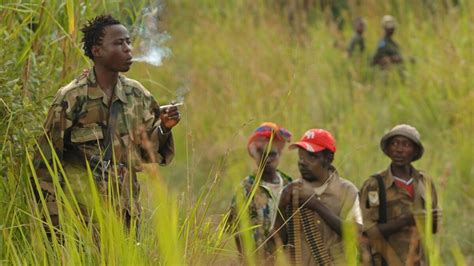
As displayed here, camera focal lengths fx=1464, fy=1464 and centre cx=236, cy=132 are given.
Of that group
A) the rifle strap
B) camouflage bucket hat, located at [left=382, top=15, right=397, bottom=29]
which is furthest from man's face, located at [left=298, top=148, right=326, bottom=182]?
camouflage bucket hat, located at [left=382, top=15, right=397, bottom=29]

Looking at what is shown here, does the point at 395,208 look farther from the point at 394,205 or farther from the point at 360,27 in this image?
the point at 360,27

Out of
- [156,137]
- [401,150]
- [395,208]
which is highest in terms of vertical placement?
[156,137]

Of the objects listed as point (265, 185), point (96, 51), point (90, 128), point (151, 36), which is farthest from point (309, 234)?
point (151, 36)

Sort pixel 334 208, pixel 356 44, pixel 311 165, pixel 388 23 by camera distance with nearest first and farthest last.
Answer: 1. pixel 334 208
2. pixel 311 165
3. pixel 388 23
4. pixel 356 44

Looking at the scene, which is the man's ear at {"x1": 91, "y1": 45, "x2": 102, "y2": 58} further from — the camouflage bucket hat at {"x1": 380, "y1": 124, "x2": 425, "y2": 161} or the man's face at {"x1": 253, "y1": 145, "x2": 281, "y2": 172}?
the camouflage bucket hat at {"x1": 380, "y1": 124, "x2": 425, "y2": 161}

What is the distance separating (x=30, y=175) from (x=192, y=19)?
36.3ft

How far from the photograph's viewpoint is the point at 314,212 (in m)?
6.95

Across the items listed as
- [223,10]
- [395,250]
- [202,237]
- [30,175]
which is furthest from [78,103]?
[223,10]

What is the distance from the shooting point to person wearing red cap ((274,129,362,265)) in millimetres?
6898

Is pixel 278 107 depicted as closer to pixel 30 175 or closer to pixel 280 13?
pixel 280 13

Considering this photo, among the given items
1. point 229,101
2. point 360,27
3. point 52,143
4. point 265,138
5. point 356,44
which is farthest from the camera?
point 360,27

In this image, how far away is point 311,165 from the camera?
23.5 feet

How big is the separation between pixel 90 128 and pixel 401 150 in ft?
7.08

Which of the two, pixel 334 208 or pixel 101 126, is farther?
pixel 334 208
